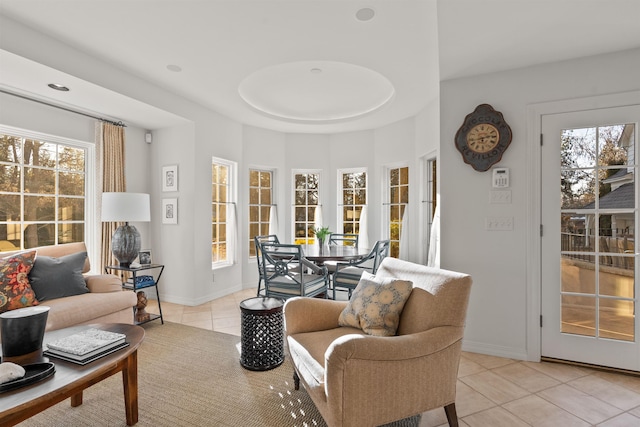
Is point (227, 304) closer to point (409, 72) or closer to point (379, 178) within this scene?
point (379, 178)

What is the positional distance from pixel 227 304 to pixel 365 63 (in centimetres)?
334

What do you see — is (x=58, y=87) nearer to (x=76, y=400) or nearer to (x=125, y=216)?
(x=125, y=216)

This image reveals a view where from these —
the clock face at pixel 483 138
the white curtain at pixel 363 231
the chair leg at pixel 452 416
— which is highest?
the clock face at pixel 483 138

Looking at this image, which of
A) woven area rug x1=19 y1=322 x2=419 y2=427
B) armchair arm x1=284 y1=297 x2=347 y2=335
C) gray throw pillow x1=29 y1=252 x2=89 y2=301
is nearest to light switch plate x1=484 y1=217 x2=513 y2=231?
armchair arm x1=284 y1=297 x2=347 y2=335

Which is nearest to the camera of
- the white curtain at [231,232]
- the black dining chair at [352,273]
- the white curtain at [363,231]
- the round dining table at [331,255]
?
the round dining table at [331,255]

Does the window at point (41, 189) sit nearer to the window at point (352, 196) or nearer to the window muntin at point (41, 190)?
the window muntin at point (41, 190)

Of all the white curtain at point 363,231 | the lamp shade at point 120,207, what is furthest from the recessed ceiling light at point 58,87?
the white curtain at point 363,231

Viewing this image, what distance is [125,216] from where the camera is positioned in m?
3.46

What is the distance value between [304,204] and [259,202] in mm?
787

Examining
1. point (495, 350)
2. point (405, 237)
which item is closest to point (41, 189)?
point (405, 237)

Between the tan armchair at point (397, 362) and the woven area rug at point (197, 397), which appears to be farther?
the woven area rug at point (197, 397)

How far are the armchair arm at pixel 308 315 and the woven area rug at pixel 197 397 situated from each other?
0.46m

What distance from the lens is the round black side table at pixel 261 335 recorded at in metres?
2.49

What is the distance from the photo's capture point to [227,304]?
4348 millimetres
